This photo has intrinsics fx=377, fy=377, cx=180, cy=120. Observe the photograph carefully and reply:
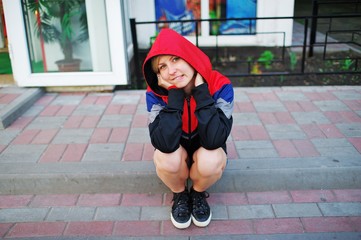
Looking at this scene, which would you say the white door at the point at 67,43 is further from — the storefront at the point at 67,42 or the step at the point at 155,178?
the step at the point at 155,178

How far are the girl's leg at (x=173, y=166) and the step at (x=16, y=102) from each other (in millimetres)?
2104

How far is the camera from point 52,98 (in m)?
4.61

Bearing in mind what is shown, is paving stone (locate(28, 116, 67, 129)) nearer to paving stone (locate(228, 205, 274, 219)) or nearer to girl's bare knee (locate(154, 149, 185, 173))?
girl's bare knee (locate(154, 149, 185, 173))

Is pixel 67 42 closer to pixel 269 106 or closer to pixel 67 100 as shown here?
pixel 67 100

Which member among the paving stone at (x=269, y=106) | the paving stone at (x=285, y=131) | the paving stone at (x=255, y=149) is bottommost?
the paving stone at (x=255, y=149)

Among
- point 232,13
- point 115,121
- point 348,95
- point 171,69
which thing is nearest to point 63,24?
point 115,121

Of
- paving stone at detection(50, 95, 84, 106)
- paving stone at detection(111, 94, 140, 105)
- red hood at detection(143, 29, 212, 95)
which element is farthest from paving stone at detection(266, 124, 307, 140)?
paving stone at detection(50, 95, 84, 106)

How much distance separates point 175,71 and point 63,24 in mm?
2976

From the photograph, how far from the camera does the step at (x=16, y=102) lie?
3.82 m

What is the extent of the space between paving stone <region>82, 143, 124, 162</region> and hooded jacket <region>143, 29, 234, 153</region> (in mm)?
858

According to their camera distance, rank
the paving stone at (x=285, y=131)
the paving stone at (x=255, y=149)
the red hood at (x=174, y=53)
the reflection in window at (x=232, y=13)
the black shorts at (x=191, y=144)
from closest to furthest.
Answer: the red hood at (x=174, y=53), the black shorts at (x=191, y=144), the paving stone at (x=255, y=149), the paving stone at (x=285, y=131), the reflection in window at (x=232, y=13)

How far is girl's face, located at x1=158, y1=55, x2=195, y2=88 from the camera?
227 centimetres

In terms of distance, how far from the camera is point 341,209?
268 cm

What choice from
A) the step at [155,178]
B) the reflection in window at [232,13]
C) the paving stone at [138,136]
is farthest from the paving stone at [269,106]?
the reflection in window at [232,13]
